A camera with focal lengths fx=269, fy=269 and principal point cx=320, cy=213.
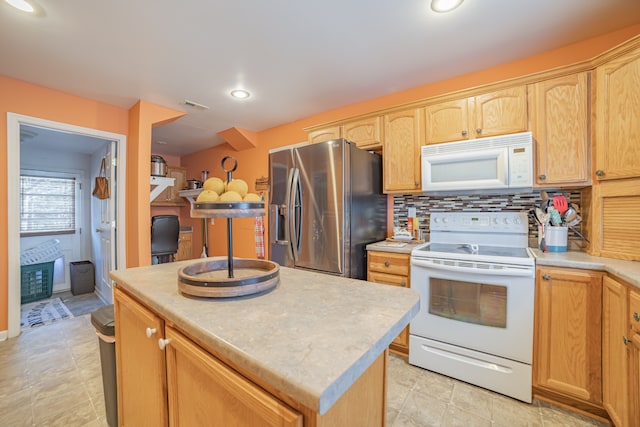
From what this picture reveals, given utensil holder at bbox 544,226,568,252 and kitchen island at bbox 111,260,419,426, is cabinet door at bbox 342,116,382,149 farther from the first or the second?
kitchen island at bbox 111,260,419,426

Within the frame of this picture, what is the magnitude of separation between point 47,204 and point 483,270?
576cm

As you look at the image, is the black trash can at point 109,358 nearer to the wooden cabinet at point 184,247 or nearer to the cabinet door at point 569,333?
the cabinet door at point 569,333

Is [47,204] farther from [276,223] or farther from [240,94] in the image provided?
[276,223]

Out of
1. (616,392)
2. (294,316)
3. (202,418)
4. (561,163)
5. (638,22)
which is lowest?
(616,392)

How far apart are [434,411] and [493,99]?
215cm

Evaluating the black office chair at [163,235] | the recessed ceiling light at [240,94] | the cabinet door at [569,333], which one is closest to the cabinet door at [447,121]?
the cabinet door at [569,333]

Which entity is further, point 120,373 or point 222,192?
point 120,373

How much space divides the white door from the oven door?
133 inches

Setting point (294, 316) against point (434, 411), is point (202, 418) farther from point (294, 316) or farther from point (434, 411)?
point (434, 411)

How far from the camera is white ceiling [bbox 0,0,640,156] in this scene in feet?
5.30

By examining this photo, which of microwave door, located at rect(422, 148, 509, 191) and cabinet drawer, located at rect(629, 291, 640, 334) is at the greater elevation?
microwave door, located at rect(422, 148, 509, 191)

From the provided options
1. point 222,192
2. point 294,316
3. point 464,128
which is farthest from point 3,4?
point 464,128

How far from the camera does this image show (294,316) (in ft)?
2.50

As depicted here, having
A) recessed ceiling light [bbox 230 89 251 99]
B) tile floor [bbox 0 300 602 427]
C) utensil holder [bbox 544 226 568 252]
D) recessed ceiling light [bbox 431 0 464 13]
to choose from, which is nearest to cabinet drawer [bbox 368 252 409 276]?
tile floor [bbox 0 300 602 427]
